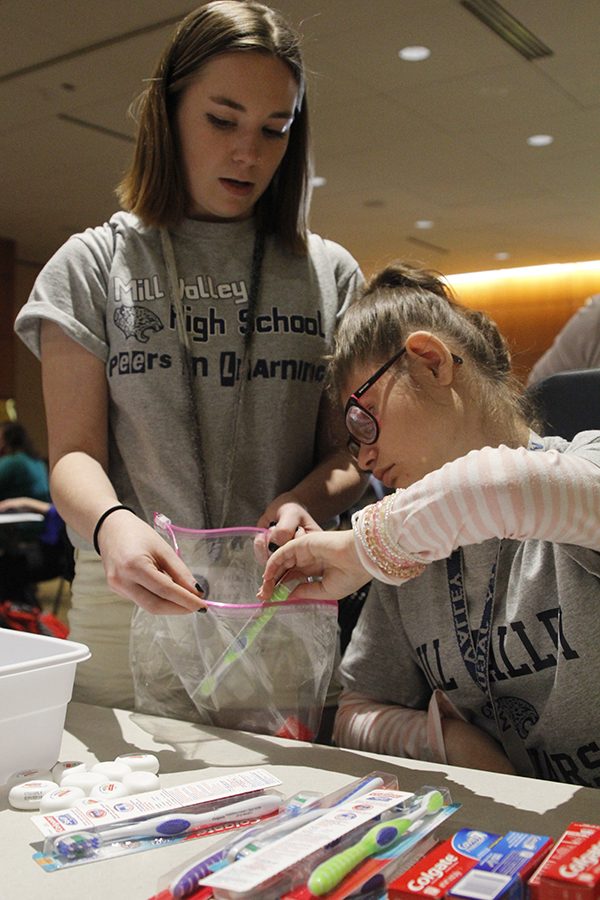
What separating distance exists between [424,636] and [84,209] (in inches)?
228

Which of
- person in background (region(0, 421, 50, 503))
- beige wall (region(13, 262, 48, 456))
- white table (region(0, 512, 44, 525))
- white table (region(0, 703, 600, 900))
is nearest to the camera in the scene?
white table (region(0, 703, 600, 900))

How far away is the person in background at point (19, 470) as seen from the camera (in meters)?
5.17

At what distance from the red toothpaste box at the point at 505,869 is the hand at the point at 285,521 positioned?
448mm

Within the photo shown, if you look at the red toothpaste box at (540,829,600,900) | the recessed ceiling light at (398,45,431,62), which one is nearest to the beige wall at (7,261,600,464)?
the recessed ceiling light at (398,45,431,62)

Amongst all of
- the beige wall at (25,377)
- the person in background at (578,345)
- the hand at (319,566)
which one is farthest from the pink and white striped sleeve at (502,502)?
the beige wall at (25,377)

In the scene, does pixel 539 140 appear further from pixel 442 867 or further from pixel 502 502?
pixel 442 867

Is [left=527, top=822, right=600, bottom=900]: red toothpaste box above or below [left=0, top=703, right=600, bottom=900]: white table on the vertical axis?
above

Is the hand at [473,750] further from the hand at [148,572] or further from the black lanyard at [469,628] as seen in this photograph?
the hand at [148,572]

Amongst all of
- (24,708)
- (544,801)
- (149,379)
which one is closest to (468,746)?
(544,801)


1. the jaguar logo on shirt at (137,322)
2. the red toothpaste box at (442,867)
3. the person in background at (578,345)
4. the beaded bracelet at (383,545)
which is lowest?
the red toothpaste box at (442,867)

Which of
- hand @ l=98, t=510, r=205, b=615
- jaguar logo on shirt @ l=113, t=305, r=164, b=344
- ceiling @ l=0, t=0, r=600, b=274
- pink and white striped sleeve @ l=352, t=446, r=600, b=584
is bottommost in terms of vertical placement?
hand @ l=98, t=510, r=205, b=615

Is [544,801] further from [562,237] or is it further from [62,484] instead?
[562,237]

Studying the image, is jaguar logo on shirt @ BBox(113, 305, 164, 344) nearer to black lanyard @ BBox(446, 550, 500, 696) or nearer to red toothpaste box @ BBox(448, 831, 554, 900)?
black lanyard @ BBox(446, 550, 500, 696)

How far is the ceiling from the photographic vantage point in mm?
3641
